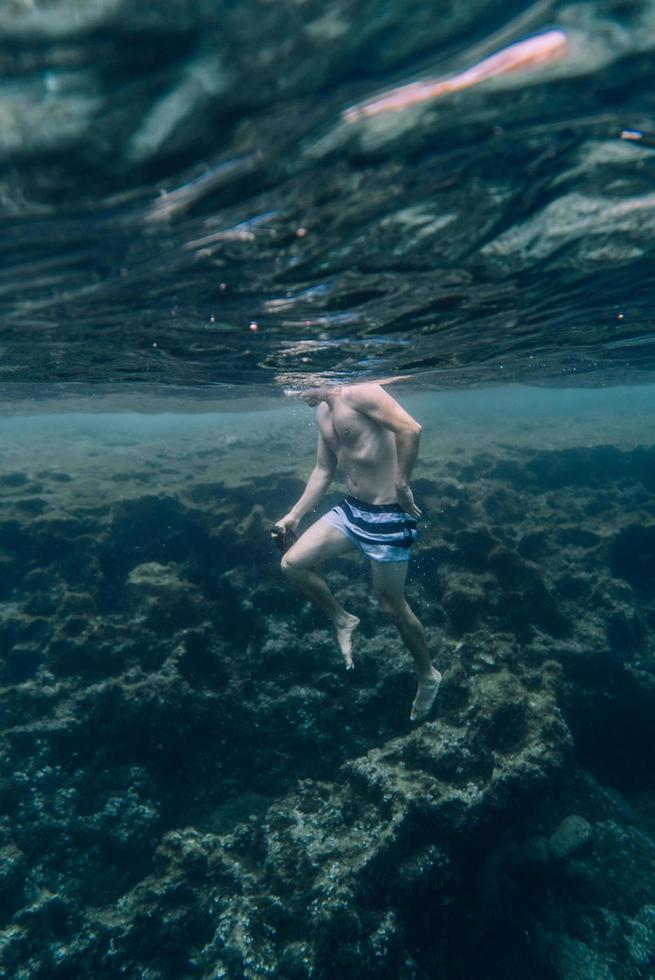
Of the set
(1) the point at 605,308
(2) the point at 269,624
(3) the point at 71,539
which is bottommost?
(2) the point at 269,624

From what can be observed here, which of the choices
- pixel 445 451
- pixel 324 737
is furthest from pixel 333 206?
pixel 445 451

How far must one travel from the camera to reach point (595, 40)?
3.72 metres

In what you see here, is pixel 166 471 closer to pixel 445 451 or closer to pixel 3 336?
pixel 3 336

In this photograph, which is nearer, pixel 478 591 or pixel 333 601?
pixel 333 601

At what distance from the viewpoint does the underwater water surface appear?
12.3ft

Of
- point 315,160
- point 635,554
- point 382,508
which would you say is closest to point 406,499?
point 382,508

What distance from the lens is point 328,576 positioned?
37.6 ft

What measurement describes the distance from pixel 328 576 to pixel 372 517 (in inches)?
217

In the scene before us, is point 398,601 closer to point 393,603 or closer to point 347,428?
point 393,603

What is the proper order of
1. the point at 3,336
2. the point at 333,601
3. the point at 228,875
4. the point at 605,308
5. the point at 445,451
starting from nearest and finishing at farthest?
the point at 228,875
the point at 333,601
the point at 3,336
the point at 605,308
the point at 445,451

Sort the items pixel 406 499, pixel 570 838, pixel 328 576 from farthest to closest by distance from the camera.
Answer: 1. pixel 328 576
2. pixel 570 838
3. pixel 406 499

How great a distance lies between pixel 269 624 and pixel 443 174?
26.2 feet

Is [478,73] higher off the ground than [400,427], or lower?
higher

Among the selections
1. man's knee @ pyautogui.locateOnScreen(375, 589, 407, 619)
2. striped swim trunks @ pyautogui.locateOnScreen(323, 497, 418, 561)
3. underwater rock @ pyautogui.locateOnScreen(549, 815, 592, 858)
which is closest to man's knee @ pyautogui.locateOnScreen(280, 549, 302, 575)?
striped swim trunks @ pyautogui.locateOnScreen(323, 497, 418, 561)
